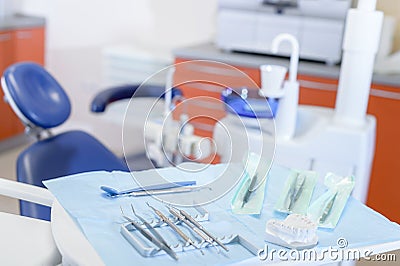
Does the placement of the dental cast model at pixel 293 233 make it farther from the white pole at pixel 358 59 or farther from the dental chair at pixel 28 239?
the white pole at pixel 358 59

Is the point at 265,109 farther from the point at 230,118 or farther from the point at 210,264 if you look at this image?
the point at 210,264

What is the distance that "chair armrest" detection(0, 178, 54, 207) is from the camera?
48.5 inches

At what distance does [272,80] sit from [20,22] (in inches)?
92.7

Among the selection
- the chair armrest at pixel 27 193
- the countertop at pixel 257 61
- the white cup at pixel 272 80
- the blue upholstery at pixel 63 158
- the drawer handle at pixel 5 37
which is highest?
the white cup at pixel 272 80

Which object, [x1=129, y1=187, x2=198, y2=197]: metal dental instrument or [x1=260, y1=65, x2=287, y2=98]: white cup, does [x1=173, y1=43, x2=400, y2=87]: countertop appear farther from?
[x1=129, y1=187, x2=198, y2=197]: metal dental instrument

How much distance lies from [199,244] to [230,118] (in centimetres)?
66

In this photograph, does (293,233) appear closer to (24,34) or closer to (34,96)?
(34,96)

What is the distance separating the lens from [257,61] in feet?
9.32

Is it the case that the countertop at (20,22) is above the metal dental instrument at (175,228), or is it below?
above

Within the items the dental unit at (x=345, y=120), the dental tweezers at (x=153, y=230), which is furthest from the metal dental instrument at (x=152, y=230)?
the dental unit at (x=345, y=120)

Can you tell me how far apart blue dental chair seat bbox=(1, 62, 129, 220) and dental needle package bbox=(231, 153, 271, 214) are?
613 millimetres

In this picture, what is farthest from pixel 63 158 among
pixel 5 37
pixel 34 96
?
pixel 5 37

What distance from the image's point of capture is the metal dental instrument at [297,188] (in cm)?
121

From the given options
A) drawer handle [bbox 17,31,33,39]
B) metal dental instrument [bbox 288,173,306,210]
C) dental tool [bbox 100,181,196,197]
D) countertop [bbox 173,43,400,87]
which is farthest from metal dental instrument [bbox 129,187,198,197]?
drawer handle [bbox 17,31,33,39]
